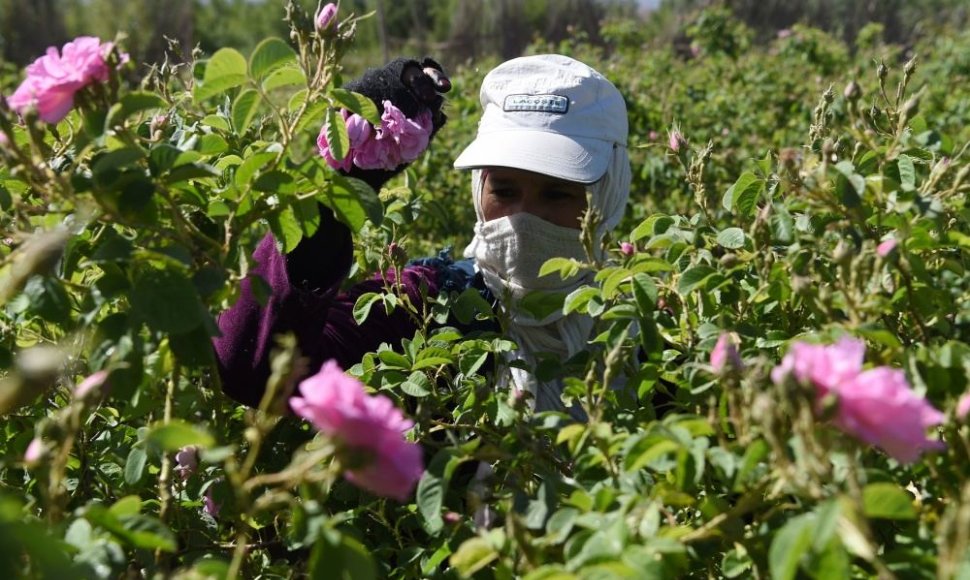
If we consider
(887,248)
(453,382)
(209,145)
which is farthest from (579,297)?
(209,145)

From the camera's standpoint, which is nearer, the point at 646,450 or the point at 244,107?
the point at 646,450

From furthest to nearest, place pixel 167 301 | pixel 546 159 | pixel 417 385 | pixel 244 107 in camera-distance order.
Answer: pixel 546 159, pixel 417 385, pixel 244 107, pixel 167 301

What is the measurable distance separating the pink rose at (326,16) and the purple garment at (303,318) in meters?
0.47

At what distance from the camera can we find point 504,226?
187 cm

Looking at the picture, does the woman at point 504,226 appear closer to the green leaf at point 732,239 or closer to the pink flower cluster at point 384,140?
the pink flower cluster at point 384,140

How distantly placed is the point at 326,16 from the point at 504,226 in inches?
27.8

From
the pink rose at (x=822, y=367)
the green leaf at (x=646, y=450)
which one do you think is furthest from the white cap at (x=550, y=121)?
the pink rose at (x=822, y=367)

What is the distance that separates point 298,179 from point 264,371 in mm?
538

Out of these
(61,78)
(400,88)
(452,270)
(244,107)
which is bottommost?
(452,270)

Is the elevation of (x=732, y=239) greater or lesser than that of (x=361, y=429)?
lesser

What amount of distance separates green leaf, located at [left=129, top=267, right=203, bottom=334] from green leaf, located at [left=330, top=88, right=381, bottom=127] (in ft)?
0.92

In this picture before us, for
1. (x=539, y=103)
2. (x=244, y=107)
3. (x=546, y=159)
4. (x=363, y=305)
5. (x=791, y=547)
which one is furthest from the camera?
(x=539, y=103)

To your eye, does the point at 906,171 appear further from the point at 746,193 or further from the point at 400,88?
the point at 400,88

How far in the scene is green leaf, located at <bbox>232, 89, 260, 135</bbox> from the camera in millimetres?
1222
